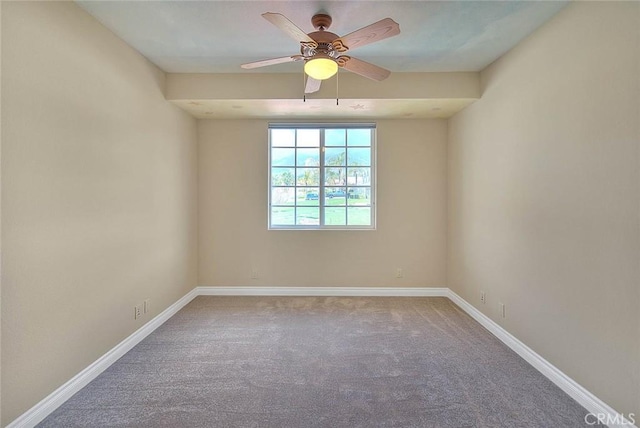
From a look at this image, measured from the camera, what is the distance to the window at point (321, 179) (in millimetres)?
4164

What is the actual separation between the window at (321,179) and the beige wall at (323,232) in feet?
0.51

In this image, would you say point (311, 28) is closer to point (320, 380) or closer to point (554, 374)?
point (320, 380)

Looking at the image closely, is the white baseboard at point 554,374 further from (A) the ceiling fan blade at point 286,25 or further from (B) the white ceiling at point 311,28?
(A) the ceiling fan blade at point 286,25

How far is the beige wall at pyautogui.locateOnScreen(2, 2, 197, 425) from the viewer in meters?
1.65

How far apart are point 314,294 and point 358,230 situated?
3.56ft

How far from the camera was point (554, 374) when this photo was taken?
2131mm

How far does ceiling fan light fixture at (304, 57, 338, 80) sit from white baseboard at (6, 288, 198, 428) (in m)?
2.68

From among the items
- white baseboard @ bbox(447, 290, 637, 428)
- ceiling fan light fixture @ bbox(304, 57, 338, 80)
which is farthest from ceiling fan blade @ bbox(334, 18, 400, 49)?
white baseboard @ bbox(447, 290, 637, 428)

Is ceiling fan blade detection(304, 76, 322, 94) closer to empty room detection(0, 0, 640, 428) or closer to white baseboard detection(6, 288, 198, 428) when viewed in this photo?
empty room detection(0, 0, 640, 428)

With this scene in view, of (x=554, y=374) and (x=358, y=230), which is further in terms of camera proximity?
(x=358, y=230)

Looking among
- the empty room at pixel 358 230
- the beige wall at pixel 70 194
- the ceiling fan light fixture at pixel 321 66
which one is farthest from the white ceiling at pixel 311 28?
the ceiling fan light fixture at pixel 321 66

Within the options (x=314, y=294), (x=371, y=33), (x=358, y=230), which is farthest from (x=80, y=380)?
(x=358, y=230)

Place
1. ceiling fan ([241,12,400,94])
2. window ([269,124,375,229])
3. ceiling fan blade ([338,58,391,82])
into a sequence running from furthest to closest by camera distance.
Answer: window ([269,124,375,229])
ceiling fan blade ([338,58,391,82])
ceiling fan ([241,12,400,94])

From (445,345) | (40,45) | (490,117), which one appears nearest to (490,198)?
(490,117)
